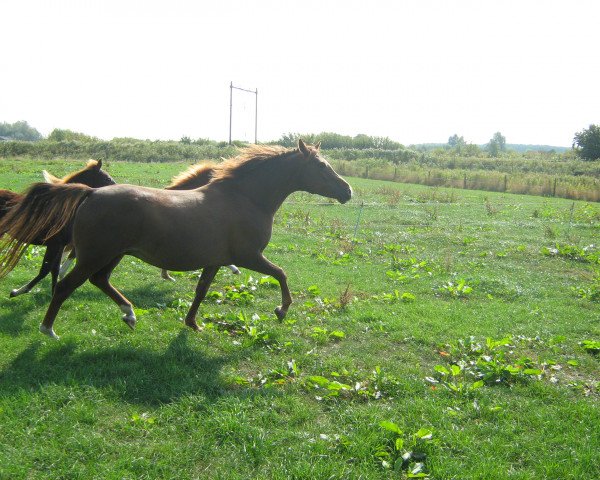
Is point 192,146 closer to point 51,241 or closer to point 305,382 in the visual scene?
point 51,241

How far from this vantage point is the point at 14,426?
411 centimetres

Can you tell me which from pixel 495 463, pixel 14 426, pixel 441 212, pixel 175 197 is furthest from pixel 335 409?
pixel 441 212

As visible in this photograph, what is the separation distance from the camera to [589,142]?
59812 millimetres

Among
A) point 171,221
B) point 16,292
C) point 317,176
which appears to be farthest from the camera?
point 317,176

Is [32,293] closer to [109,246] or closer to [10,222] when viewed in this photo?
[10,222]

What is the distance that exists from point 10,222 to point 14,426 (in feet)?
8.39

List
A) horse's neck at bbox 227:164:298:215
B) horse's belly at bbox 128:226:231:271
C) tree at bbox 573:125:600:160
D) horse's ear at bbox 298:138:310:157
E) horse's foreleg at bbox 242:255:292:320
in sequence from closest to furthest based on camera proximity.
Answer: horse's belly at bbox 128:226:231:271, horse's foreleg at bbox 242:255:292:320, horse's neck at bbox 227:164:298:215, horse's ear at bbox 298:138:310:157, tree at bbox 573:125:600:160

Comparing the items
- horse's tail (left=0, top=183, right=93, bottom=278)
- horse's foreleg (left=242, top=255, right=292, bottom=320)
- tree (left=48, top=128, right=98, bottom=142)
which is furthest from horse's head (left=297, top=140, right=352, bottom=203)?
tree (left=48, top=128, right=98, bottom=142)

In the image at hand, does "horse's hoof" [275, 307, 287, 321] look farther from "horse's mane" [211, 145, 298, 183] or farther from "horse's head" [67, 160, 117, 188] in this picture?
"horse's head" [67, 160, 117, 188]

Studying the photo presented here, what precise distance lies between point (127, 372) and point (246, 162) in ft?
11.1

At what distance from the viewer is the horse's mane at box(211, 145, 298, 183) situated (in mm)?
7039

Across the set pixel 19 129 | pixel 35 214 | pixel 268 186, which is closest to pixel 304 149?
pixel 268 186

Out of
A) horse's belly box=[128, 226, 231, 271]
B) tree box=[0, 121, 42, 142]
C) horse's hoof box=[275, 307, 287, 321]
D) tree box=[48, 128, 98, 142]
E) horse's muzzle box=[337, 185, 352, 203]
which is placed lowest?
horse's hoof box=[275, 307, 287, 321]

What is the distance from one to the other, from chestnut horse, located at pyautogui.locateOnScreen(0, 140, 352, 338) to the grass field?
0.71 metres
